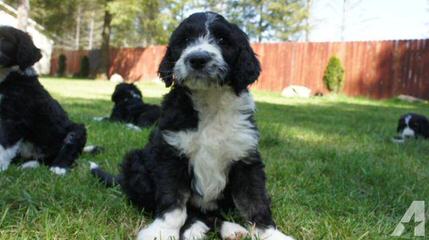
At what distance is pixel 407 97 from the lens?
1969cm

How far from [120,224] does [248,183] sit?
0.83 metres

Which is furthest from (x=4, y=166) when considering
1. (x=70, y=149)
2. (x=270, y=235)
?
(x=270, y=235)

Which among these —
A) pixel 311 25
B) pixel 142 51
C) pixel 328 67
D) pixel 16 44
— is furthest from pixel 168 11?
pixel 16 44

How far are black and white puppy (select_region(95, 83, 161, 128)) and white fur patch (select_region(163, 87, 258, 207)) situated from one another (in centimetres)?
504

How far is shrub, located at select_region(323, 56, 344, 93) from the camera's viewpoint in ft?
73.5

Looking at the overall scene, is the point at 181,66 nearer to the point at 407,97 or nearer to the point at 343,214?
the point at 343,214

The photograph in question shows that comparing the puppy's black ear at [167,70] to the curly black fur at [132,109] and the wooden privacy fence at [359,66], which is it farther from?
the wooden privacy fence at [359,66]

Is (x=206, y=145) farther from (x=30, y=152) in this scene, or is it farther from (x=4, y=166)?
(x=30, y=152)

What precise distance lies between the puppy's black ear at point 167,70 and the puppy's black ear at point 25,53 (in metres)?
1.95

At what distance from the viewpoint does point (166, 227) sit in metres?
2.82

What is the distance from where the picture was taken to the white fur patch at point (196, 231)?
284 centimetres

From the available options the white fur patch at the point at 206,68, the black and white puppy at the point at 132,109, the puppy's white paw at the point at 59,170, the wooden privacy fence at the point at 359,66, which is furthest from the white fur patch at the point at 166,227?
the wooden privacy fence at the point at 359,66

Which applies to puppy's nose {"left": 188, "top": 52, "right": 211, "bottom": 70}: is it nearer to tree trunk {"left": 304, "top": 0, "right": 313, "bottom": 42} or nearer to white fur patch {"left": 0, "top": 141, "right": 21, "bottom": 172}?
white fur patch {"left": 0, "top": 141, "right": 21, "bottom": 172}

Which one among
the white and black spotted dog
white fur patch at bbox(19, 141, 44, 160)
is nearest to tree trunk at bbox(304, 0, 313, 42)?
white fur patch at bbox(19, 141, 44, 160)
